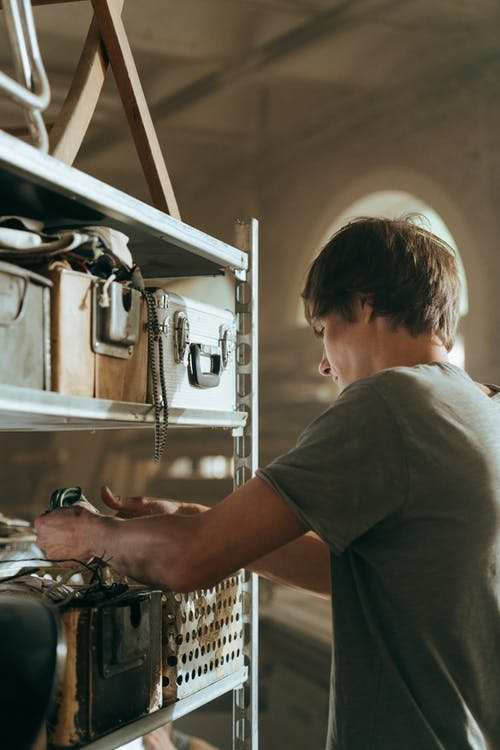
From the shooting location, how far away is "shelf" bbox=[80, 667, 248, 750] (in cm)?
133

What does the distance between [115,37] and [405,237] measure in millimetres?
692

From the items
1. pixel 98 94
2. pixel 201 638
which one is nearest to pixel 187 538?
pixel 201 638

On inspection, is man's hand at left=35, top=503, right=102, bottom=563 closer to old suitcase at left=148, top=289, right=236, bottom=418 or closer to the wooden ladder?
old suitcase at left=148, top=289, right=236, bottom=418

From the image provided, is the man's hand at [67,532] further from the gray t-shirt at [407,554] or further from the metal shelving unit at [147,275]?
the gray t-shirt at [407,554]

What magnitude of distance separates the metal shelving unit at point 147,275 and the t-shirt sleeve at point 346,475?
333mm

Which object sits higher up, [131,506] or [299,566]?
[131,506]

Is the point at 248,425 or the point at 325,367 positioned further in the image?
the point at 248,425

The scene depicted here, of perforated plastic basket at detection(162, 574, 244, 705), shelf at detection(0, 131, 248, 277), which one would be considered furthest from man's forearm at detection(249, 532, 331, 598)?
shelf at detection(0, 131, 248, 277)

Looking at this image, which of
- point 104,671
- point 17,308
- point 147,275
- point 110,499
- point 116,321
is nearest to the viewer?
point 17,308

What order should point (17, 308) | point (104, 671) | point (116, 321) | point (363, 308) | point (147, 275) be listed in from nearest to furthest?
point (17, 308)
point (104, 671)
point (116, 321)
point (363, 308)
point (147, 275)

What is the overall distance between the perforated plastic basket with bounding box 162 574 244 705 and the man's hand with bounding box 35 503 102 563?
0.70ft

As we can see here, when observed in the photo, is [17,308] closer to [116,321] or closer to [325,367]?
[116,321]

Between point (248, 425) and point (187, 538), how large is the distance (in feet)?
2.13

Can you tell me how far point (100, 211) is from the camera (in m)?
1.44
